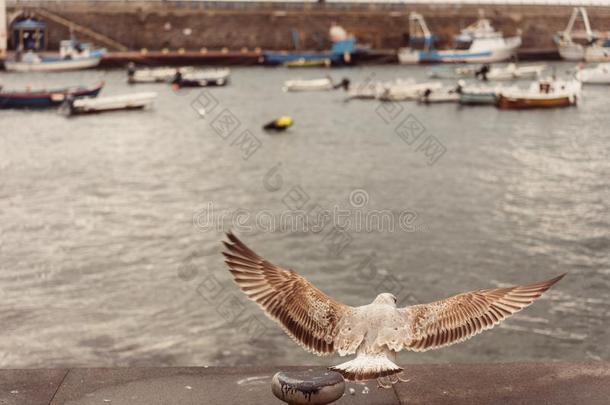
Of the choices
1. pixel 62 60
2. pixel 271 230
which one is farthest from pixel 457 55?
pixel 271 230

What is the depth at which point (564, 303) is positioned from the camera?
59.5 feet

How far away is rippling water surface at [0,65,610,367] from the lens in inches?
644

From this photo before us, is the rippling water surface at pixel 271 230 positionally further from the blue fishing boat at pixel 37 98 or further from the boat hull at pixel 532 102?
the blue fishing boat at pixel 37 98

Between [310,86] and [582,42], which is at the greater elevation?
[582,42]

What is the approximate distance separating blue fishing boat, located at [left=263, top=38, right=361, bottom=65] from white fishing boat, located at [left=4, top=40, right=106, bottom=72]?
15.0 m

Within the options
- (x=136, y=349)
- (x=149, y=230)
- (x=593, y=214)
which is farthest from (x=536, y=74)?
(x=136, y=349)

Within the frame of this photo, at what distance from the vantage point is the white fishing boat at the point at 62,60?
76250mm

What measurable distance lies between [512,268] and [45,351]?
10235mm

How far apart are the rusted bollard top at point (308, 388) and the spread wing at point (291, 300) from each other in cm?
69

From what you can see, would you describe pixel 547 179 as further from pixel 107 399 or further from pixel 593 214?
pixel 107 399

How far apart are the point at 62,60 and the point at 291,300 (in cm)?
7526

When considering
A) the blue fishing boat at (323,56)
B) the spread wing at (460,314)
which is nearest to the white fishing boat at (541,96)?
the blue fishing boat at (323,56)

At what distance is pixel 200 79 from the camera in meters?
66.9

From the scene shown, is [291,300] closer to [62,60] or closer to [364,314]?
[364,314]
